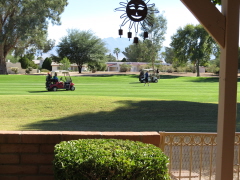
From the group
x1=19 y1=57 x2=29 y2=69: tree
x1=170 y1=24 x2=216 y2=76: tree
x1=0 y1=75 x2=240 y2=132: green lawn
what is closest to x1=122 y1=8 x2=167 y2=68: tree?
x1=170 y1=24 x2=216 y2=76: tree

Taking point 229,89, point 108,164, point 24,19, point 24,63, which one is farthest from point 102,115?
point 24,63

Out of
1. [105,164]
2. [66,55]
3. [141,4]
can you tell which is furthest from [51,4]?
[105,164]

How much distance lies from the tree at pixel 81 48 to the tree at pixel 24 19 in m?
14.6

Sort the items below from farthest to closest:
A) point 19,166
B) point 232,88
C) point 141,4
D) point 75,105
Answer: point 75,105, point 141,4, point 19,166, point 232,88

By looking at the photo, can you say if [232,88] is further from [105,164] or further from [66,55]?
[66,55]

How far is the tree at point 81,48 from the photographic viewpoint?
7650cm

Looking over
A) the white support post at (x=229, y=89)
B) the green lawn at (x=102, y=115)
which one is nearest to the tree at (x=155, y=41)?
the green lawn at (x=102, y=115)

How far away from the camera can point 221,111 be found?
13.1ft

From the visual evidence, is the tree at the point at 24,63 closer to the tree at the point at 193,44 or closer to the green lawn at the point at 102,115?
the tree at the point at 193,44

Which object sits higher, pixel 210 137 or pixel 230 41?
pixel 230 41

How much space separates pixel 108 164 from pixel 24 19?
5810 centimetres

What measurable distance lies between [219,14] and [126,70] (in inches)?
2997

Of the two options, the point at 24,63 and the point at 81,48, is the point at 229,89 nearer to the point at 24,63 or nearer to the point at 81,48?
the point at 24,63

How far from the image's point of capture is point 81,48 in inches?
3027
